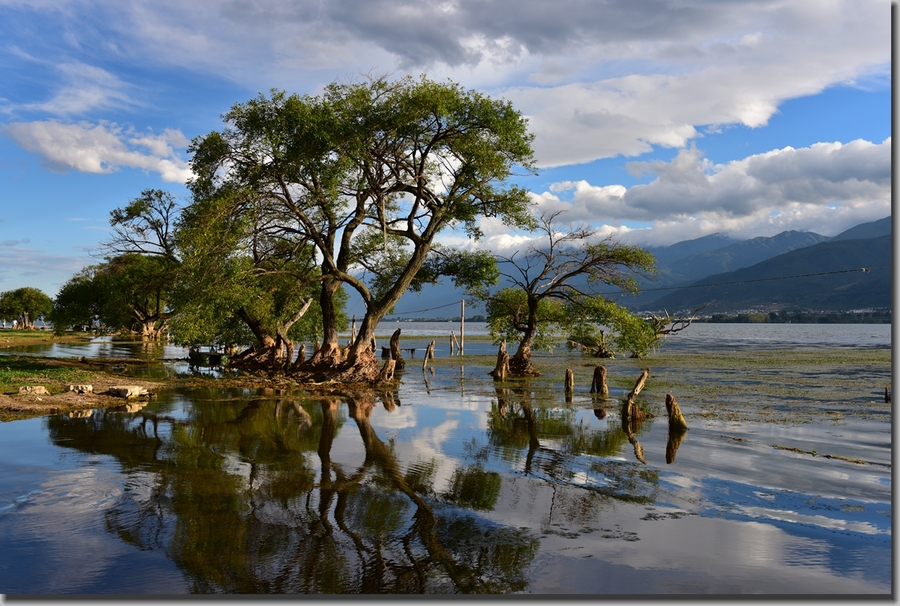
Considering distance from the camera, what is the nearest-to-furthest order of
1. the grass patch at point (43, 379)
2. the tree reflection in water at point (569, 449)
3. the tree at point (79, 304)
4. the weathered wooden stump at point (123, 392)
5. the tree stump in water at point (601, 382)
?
the tree reflection in water at point (569, 449) → the grass patch at point (43, 379) → the weathered wooden stump at point (123, 392) → the tree stump in water at point (601, 382) → the tree at point (79, 304)

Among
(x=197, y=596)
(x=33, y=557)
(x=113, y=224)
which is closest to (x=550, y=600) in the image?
(x=197, y=596)

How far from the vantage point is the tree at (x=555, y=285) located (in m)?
30.0

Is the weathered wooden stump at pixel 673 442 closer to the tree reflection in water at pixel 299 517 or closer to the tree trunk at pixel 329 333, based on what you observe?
the tree reflection in water at pixel 299 517

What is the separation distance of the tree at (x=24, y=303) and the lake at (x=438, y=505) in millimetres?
A: 104050

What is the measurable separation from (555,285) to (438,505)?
24.0m

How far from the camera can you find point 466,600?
560 centimetres

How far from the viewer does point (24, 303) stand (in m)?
102

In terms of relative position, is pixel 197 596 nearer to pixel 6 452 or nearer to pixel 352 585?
pixel 352 585

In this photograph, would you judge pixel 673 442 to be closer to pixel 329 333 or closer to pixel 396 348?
pixel 329 333

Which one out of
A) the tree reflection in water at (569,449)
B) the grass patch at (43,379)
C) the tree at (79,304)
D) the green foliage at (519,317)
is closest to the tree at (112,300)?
the tree at (79,304)

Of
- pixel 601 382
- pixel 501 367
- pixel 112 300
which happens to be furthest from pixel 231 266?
pixel 112 300

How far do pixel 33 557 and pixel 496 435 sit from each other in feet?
34.2

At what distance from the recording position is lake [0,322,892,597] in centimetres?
636

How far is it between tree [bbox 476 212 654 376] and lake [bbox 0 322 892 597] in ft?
42.6
